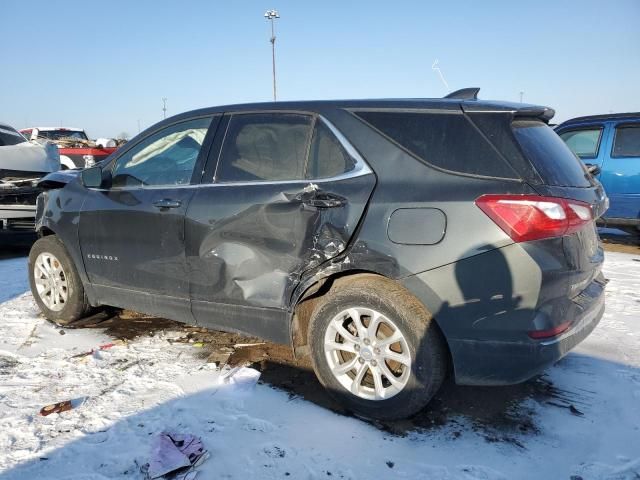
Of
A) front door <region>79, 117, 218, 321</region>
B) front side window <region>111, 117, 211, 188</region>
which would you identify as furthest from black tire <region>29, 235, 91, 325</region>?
front side window <region>111, 117, 211, 188</region>

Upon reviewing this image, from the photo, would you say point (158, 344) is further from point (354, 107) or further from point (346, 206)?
point (354, 107)

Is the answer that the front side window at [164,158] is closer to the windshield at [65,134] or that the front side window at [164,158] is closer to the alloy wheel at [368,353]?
the alloy wheel at [368,353]

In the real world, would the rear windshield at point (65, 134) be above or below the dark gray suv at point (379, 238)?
above

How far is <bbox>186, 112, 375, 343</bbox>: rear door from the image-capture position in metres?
2.69

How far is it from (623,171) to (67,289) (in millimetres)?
7727

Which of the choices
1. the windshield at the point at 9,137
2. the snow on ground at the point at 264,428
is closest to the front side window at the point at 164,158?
the snow on ground at the point at 264,428

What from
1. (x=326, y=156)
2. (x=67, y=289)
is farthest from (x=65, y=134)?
(x=326, y=156)

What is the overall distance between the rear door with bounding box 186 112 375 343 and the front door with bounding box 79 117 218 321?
165 millimetres

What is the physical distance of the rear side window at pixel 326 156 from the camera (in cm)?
273

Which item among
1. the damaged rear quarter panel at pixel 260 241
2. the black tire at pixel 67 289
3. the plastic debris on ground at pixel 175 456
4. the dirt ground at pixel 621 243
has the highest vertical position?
the damaged rear quarter panel at pixel 260 241

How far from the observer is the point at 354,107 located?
2812 mm

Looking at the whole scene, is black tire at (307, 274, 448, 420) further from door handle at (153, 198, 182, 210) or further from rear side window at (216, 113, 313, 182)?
door handle at (153, 198, 182, 210)

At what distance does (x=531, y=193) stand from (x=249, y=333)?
186 cm

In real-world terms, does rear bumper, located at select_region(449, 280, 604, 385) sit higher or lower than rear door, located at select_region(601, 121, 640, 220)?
lower
